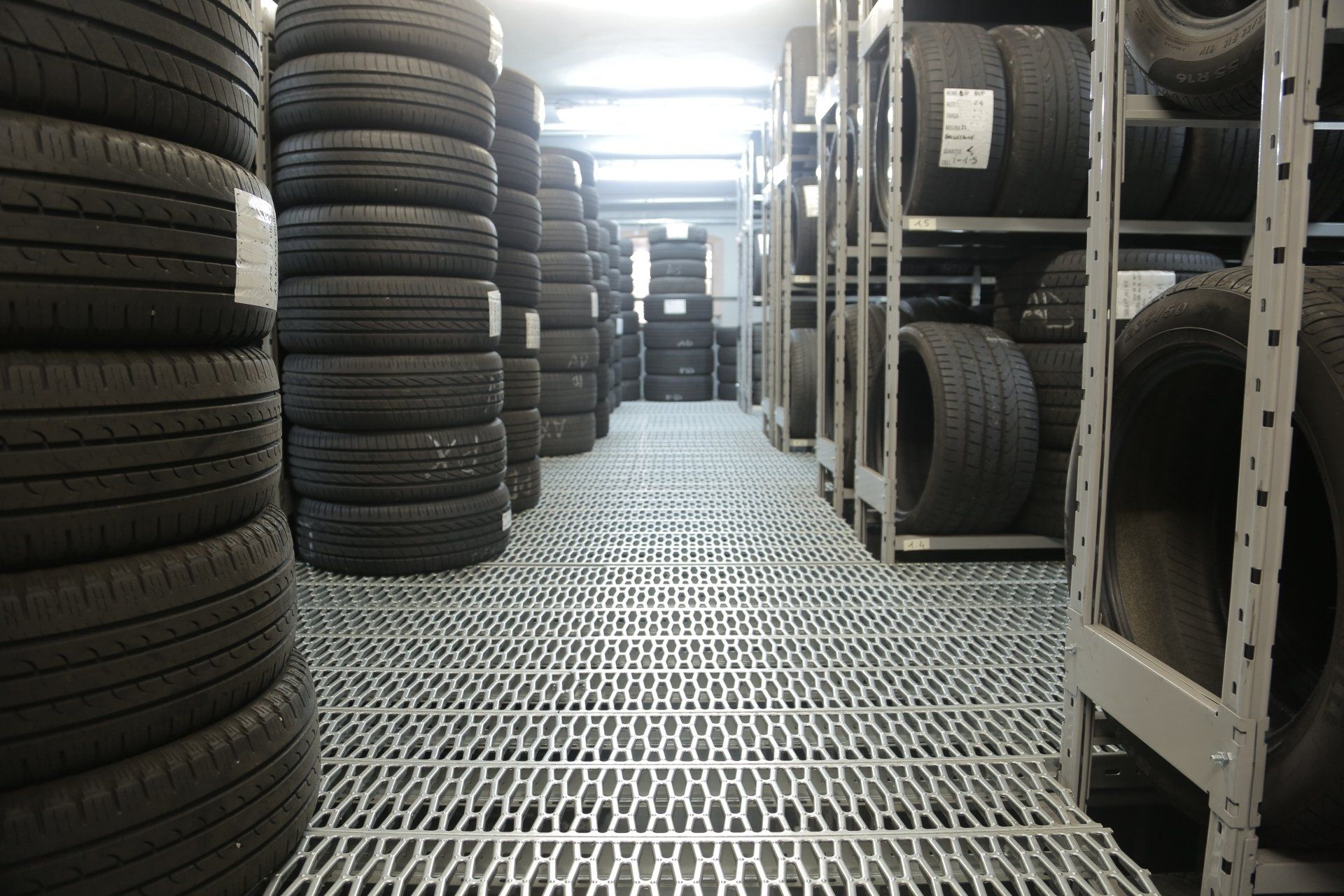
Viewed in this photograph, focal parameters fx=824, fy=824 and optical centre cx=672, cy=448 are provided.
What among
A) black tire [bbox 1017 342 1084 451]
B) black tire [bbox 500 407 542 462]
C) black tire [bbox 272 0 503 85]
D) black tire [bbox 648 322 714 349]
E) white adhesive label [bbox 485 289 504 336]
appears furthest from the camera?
black tire [bbox 648 322 714 349]

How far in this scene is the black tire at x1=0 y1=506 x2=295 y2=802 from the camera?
3.19ft

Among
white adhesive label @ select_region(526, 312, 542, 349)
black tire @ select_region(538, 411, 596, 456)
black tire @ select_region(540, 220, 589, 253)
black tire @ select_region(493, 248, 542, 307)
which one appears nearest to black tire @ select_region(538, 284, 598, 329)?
black tire @ select_region(540, 220, 589, 253)

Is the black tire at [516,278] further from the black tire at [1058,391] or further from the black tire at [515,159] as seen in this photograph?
the black tire at [1058,391]

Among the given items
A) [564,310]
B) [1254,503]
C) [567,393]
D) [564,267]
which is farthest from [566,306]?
[1254,503]

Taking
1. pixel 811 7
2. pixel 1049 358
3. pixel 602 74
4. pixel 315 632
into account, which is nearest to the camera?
pixel 315 632

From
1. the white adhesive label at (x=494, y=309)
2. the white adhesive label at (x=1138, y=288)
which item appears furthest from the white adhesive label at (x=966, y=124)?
the white adhesive label at (x=494, y=309)

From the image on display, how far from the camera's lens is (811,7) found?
7.63 metres

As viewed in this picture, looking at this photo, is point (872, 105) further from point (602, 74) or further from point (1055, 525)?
point (602, 74)

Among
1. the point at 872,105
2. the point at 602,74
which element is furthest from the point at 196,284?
the point at 602,74

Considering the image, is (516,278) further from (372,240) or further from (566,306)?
(566,306)

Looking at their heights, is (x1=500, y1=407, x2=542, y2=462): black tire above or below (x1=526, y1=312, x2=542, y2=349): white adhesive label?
below

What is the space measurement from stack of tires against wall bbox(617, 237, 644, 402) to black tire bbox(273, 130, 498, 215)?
24.1ft

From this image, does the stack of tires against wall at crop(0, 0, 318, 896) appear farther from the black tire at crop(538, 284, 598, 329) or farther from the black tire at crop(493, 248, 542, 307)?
the black tire at crop(538, 284, 598, 329)

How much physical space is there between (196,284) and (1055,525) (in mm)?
2665
